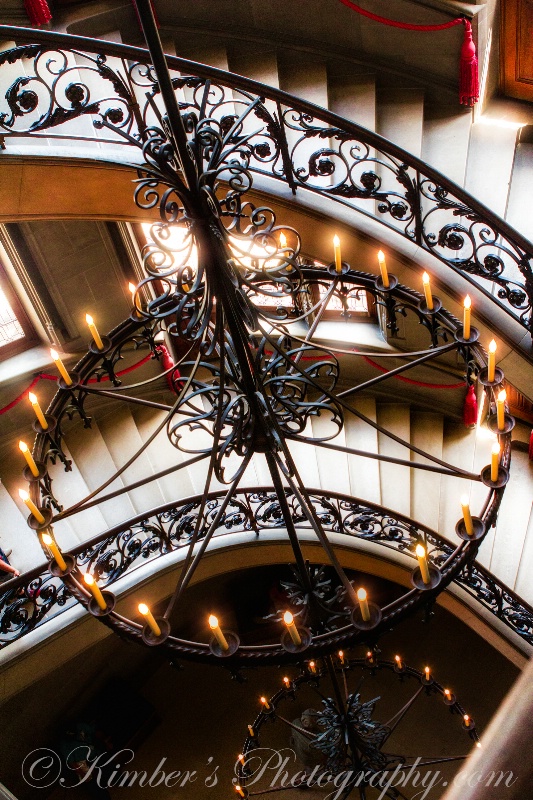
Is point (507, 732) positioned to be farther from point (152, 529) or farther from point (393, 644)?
point (393, 644)

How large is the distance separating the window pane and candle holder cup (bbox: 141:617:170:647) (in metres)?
4.84

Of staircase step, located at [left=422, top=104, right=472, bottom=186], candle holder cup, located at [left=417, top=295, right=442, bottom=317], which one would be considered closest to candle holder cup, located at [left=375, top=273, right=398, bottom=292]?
candle holder cup, located at [left=417, top=295, right=442, bottom=317]

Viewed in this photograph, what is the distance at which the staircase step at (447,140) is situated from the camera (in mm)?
5352

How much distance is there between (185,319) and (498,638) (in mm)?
4337

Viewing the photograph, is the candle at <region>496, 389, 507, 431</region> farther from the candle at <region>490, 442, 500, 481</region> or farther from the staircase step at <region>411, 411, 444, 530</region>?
the staircase step at <region>411, 411, 444, 530</region>

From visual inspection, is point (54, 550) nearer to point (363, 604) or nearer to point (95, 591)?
point (95, 591)

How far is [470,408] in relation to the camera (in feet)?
21.7

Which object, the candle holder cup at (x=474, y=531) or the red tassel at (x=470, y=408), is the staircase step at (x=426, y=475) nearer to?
the red tassel at (x=470, y=408)

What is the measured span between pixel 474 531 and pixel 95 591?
137cm

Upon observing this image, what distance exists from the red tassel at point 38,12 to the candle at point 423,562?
5841 millimetres

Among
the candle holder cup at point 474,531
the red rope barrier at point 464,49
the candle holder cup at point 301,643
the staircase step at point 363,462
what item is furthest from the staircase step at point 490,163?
the candle holder cup at point 301,643

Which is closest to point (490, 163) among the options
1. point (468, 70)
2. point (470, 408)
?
point (468, 70)

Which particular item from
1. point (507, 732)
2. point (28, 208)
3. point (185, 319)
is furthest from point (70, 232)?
point (507, 732)

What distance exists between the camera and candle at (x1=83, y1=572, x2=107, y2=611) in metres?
2.13
